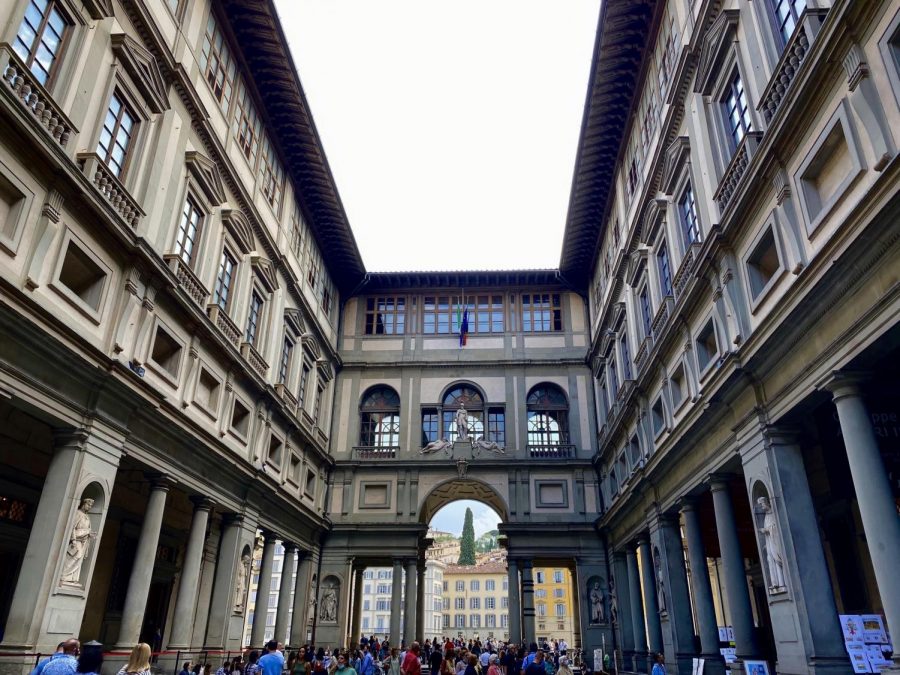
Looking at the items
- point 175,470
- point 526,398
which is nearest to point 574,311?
point 526,398

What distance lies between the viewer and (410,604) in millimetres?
32750

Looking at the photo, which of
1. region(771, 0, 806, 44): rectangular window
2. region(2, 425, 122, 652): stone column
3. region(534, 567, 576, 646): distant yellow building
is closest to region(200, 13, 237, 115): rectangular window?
region(2, 425, 122, 652): stone column

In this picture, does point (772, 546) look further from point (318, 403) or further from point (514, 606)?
point (318, 403)

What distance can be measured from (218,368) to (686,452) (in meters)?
14.4

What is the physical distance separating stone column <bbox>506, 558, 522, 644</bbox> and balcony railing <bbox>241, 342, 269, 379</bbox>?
1474cm

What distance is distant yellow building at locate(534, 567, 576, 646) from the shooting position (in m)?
90.2

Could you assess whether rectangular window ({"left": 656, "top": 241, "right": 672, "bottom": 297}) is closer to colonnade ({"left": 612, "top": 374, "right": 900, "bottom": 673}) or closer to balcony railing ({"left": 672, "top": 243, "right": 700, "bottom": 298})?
balcony railing ({"left": 672, "top": 243, "right": 700, "bottom": 298})

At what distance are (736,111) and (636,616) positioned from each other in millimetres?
20197

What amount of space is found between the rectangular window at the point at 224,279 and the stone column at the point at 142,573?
643 cm

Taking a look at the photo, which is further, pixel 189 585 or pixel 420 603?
pixel 420 603

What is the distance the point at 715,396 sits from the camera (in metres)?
15.8

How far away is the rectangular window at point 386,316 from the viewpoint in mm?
39062

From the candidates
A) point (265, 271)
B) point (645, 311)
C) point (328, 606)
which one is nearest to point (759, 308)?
point (645, 311)

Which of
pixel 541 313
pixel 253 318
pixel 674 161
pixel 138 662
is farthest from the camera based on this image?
pixel 541 313
